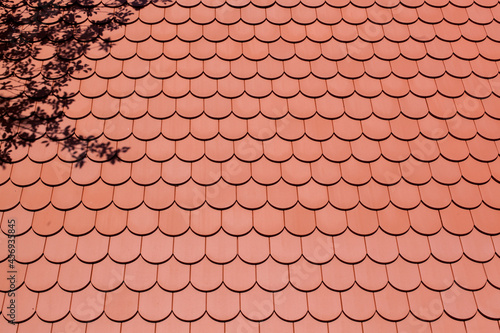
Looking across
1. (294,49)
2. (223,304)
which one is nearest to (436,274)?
(223,304)

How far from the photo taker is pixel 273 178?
3.81 meters

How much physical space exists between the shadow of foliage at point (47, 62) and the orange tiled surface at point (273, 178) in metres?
0.08

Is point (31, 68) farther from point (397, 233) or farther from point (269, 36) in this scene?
point (397, 233)

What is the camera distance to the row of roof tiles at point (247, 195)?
3695mm

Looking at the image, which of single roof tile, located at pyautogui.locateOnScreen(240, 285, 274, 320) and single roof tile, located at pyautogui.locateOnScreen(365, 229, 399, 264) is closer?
single roof tile, located at pyautogui.locateOnScreen(240, 285, 274, 320)

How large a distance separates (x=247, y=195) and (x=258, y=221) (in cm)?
24

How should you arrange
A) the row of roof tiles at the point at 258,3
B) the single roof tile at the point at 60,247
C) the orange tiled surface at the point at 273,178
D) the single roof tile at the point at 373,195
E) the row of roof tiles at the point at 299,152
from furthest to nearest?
1. the row of roof tiles at the point at 258,3
2. the row of roof tiles at the point at 299,152
3. the single roof tile at the point at 373,195
4. the single roof tile at the point at 60,247
5. the orange tiled surface at the point at 273,178

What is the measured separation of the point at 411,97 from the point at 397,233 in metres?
1.34

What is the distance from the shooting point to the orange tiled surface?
338cm

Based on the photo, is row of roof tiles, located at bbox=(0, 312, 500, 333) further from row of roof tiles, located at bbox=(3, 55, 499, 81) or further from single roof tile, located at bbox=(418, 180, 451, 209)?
row of roof tiles, located at bbox=(3, 55, 499, 81)

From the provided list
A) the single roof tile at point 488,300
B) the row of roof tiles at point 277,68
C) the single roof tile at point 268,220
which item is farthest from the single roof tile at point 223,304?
the row of roof tiles at point 277,68

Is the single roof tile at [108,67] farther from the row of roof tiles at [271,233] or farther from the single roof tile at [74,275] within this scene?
the single roof tile at [74,275]

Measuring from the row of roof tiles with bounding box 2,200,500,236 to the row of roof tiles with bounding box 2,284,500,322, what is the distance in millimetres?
424

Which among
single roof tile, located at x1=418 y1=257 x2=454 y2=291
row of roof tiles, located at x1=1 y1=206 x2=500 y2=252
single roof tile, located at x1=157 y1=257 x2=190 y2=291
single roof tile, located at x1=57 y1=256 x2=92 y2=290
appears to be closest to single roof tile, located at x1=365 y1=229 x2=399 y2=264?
row of roof tiles, located at x1=1 y1=206 x2=500 y2=252
